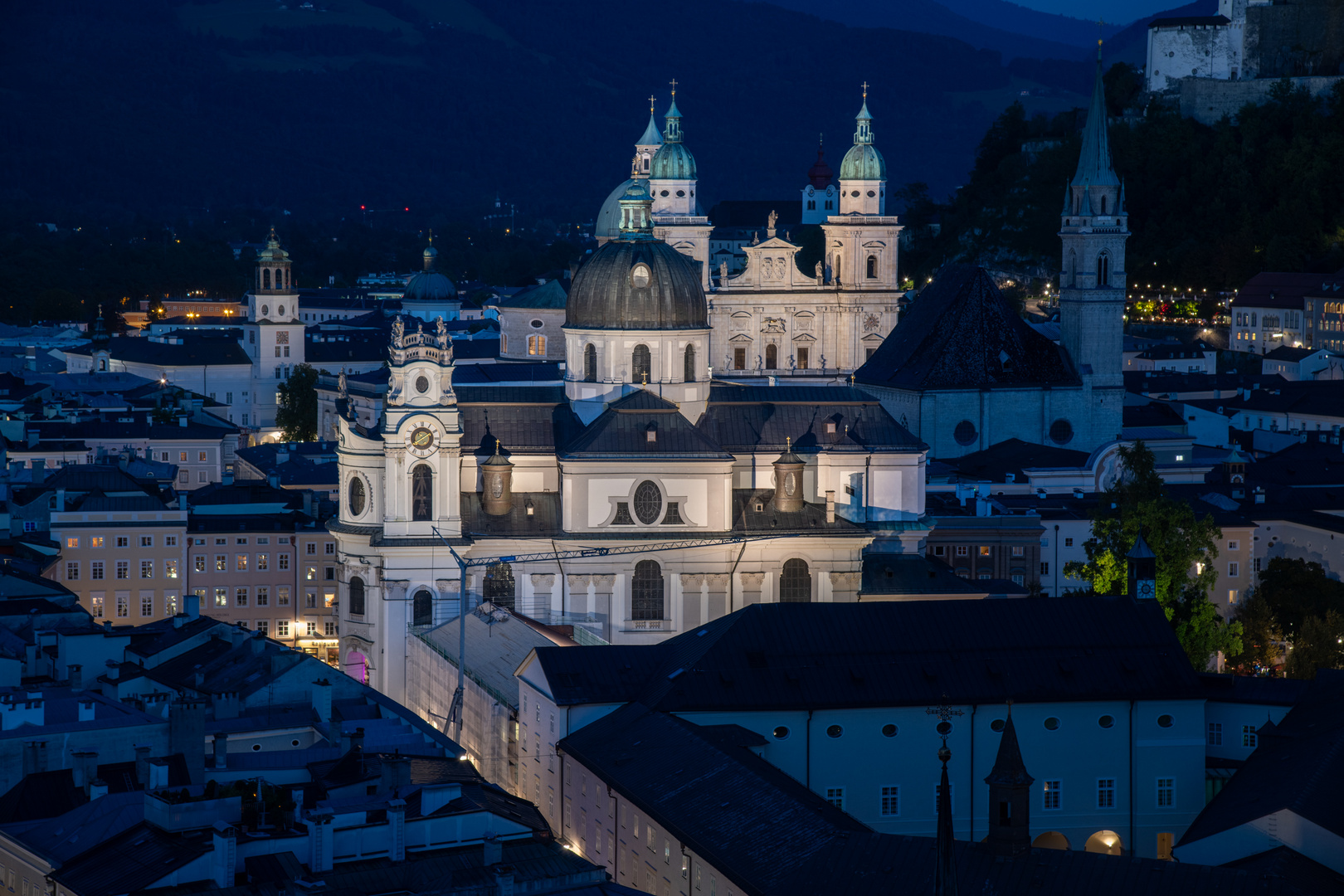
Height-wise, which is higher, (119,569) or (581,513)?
(581,513)

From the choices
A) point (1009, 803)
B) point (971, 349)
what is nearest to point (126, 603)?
point (971, 349)

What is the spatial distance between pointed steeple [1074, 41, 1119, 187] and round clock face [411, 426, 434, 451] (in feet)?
131

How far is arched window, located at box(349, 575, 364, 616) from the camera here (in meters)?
68.7

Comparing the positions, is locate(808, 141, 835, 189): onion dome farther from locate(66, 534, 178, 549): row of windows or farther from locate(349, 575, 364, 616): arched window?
locate(349, 575, 364, 616): arched window

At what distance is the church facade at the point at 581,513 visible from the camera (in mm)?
67875

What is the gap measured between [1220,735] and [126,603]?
36091 millimetres

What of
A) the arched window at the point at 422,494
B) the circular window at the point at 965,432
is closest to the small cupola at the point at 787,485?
the arched window at the point at 422,494

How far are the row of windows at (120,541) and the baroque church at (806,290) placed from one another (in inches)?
1562

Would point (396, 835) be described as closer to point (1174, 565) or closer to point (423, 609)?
point (423, 609)

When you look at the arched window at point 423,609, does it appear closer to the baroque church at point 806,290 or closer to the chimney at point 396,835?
the chimney at point 396,835

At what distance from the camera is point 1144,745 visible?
55969 mm

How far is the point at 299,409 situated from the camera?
438 ft

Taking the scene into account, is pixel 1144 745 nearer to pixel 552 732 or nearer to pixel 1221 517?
pixel 552 732

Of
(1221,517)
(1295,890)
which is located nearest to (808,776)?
(1295,890)
